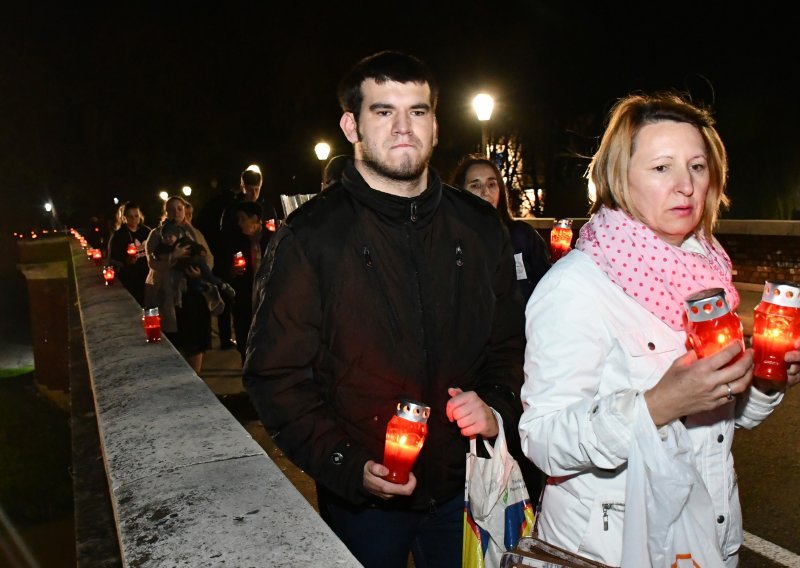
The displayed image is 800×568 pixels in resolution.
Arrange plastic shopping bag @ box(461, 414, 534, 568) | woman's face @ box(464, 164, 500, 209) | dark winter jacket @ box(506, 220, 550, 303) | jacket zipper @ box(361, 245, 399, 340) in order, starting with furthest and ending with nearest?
woman's face @ box(464, 164, 500, 209), dark winter jacket @ box(506, 220, 550, 303), jacket zipper @ box(361, 245, 399, 340), plastic shopping bag @ box(461, 414, 534, 568)

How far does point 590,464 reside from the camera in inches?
78.4

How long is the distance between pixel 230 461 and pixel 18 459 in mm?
34814

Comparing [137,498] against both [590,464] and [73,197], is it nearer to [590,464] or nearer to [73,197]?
[590,464]

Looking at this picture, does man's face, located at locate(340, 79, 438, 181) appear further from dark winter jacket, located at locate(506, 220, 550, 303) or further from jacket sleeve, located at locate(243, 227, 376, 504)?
dark winter jacket, located at locate(506, 220, 550, 303)

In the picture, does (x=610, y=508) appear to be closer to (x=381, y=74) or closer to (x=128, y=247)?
(x=381, y=74)

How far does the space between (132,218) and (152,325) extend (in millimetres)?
→ 6750

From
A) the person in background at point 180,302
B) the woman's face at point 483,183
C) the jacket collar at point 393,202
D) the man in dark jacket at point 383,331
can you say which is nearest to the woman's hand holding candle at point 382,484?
the man in dark jacket at point 383,331

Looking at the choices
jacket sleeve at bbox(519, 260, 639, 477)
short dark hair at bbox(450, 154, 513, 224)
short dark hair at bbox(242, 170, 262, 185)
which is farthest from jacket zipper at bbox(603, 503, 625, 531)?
short dark hair at bbox(242, 170, 262, 185)

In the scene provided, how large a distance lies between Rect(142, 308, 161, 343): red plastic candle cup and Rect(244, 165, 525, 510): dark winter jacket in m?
3.23

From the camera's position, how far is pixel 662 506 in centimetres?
191

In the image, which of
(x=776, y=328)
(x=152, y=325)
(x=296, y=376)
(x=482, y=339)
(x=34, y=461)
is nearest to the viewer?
(x=776, y=328)

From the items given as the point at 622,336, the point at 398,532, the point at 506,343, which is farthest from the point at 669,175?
the point at 398,532

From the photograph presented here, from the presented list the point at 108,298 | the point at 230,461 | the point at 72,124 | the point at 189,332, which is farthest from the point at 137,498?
the point at 72,124

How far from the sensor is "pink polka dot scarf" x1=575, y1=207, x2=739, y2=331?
214 cm
